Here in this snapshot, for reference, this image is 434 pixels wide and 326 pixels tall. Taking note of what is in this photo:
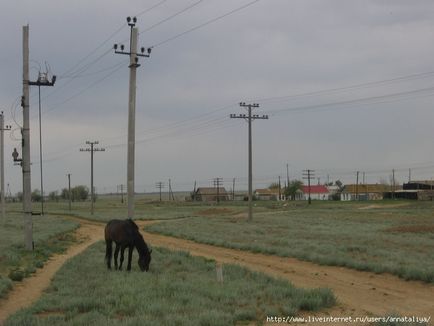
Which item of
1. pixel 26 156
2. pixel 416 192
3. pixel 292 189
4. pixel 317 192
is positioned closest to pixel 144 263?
pixel 26 156

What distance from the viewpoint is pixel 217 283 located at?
13297mm

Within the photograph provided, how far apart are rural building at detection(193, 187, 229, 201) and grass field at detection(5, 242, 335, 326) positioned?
139 m

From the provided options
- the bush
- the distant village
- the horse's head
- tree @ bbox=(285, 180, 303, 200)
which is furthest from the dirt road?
tree @ bbox=(285, 180, 303, 200)

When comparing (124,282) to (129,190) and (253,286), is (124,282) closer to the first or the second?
(253,286)

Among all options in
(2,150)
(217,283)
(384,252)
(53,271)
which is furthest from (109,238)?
(2,150)

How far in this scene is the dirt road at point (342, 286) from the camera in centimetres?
1126

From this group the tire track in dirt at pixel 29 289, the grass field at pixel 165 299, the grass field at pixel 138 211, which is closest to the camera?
the grass field at pixel 165 299

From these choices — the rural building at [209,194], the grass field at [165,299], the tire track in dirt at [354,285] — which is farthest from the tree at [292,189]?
the grass field at [165,299]

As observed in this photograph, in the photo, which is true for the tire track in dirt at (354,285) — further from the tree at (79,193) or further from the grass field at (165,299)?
the tree at (79,193)

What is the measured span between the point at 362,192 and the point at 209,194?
43.5 m

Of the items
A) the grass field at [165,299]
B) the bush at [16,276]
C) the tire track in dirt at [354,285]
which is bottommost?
the tire track in dirt at [354,285]

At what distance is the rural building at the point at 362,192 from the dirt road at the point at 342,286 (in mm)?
129468

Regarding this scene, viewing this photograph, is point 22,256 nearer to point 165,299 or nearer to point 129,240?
point 129,240

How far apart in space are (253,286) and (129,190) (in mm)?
10074
